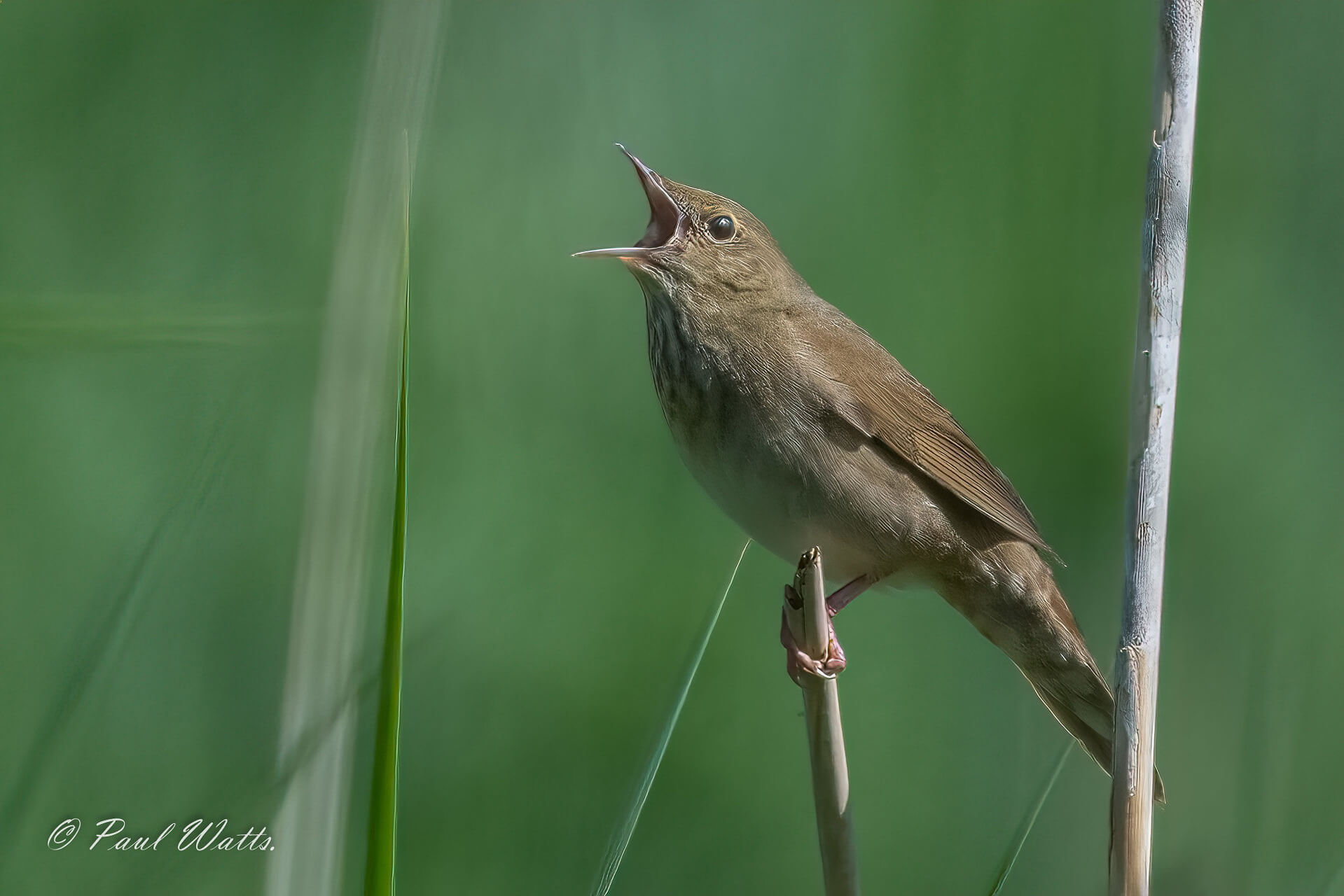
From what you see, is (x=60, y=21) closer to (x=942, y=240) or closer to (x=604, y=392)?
(x=604, y=392)

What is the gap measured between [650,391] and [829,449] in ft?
3.49

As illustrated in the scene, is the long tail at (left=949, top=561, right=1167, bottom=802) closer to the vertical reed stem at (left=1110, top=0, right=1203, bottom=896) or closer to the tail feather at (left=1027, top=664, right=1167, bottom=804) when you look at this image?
the tail feather at (left=1027, top=664, right=1167, bottom=804)

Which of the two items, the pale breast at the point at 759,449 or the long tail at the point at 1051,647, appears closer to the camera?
the pale breast at the point at 759,449

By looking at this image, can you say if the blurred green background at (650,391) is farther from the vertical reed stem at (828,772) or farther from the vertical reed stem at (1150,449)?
the vertical reed stem at (1150,449)

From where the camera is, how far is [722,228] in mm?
3033

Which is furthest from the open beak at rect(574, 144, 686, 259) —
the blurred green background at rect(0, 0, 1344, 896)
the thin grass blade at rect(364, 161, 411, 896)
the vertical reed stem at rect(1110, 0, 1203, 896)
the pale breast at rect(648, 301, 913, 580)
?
the thin grass blade at rect(364, 161, 411, 896)

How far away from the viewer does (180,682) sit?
3422 mm

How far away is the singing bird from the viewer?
109 inches

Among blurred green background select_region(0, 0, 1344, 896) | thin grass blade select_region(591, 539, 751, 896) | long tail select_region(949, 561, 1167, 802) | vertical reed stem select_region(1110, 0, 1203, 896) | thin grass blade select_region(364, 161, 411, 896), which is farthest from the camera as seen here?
blurred green background select_region(0, 0, 1344, 896)

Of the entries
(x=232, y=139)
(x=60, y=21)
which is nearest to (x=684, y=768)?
(x=232, y=139)

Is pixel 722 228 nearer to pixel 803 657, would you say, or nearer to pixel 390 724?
pixel 803 657

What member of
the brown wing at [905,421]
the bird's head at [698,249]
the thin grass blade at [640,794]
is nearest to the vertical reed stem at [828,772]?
the thin grass blade at [640,794]

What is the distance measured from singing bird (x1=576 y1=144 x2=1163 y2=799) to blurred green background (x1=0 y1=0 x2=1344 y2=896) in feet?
1.44

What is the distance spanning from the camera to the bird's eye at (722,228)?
3014 millimetres
